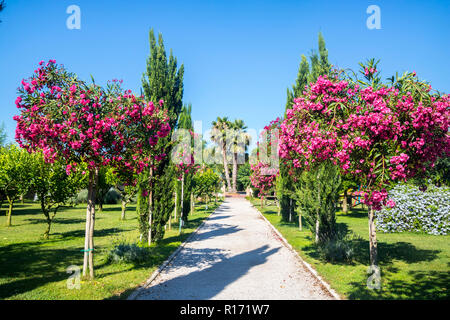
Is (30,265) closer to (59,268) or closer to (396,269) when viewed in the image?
(59,268)

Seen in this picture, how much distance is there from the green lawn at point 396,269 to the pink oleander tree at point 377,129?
35.5 inches

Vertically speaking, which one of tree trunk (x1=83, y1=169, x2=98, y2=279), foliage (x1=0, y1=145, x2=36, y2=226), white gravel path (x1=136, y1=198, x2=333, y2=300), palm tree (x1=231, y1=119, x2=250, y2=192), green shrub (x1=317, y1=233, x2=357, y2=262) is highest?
palm tree (x1=231, y1=119, x2=250, y2=192)


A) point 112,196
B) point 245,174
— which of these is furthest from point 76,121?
point 245,174

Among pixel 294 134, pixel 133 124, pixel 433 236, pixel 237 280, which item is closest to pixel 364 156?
pixel 294 134

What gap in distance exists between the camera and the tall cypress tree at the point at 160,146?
12430 mm

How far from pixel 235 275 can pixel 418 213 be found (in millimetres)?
13665

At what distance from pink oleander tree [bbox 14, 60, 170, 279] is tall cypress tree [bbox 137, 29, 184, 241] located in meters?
4.10

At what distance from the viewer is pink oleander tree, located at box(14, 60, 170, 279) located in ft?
21.8

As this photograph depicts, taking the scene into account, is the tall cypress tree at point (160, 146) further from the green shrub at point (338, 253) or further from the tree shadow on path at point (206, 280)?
the green shrub at point (338, 253)

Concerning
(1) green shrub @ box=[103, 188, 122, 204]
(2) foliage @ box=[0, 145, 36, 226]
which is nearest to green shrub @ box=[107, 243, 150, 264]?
(2) foliage @ box=[0, 145, 36, 226]

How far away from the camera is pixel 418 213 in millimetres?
16594

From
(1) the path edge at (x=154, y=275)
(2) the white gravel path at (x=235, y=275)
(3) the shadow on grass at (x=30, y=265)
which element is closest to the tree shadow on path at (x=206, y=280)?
(2) the white gravel path at (x=235, y=275)

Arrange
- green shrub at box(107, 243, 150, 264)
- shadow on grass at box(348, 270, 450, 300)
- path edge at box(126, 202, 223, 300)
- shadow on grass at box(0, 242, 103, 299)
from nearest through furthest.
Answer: shadow on grass at box(348, 270, 450, 300)
path edge at box(126, 202, 223, 300)
shadow on grass at box(0, 242, 103, 299)
green shrub at box(107, 243, 150, 264)

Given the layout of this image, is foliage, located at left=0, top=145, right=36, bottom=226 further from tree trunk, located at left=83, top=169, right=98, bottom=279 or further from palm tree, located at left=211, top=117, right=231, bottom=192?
palm tree, located at left=211, top=117, right=231, bottom=192
